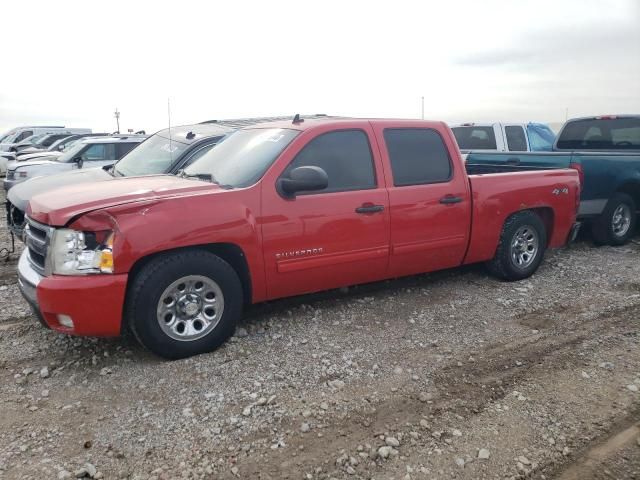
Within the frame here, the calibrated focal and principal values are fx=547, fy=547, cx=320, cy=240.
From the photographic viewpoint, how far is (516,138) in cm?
1076

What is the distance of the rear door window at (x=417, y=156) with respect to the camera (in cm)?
500

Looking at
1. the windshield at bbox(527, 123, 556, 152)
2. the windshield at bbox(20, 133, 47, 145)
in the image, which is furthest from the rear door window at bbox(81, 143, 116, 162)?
the windshield at bbox(20, 133, 47, 145)

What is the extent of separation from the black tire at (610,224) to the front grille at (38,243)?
7030 mm

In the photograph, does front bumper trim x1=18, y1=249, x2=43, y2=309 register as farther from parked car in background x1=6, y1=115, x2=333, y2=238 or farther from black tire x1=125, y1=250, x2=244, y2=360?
parked car in background x1=6, y1=115, x2=333, y2=238

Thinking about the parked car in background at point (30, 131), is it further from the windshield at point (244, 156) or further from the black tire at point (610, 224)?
the black tire at point (610, 224)

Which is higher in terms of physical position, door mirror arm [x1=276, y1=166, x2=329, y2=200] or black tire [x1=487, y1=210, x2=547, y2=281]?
door mirror arm [x1=276, y1=166, x2=329, y2=200]

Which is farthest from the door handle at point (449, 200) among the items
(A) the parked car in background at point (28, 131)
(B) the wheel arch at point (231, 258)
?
(A) the parked car in background at point (28, 131)

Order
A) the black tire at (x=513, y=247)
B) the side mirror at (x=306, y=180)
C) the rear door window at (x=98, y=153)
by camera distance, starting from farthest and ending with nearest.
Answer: the rear door window at (x=98, y=153), the black tire at (x=513, y=247), the side mirror at (x=306, y=180)

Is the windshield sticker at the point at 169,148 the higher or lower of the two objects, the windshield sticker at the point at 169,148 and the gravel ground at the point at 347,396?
the higher

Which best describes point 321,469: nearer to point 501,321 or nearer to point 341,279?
point 341,279

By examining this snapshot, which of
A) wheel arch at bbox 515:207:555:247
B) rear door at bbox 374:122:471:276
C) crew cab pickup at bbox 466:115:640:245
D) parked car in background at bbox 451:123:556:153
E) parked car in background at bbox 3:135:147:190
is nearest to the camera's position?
rear door at bbox 374:122:471:276

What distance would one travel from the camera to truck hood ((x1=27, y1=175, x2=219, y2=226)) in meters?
3.76

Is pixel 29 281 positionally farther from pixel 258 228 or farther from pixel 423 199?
pixel 423 199

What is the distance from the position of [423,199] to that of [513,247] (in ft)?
4.85
